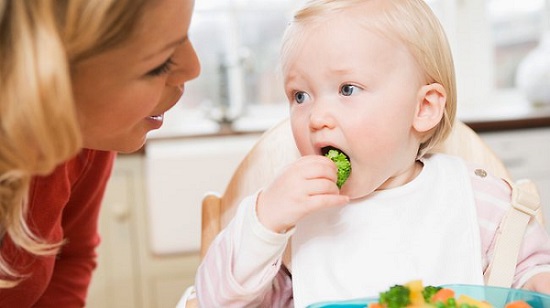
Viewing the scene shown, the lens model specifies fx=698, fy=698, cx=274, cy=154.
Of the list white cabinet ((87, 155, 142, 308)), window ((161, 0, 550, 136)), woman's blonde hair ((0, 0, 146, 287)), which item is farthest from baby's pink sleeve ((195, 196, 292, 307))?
window ((161, 0, 550, 136))

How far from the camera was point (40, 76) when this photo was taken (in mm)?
665

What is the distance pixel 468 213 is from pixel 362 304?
1.14 feet

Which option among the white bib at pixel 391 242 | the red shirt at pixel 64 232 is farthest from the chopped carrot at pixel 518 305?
the red shirt at pixel 64 232

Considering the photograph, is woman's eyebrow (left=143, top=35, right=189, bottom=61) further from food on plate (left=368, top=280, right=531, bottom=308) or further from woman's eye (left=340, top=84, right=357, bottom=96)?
food on plate (left=368, top=280, right=531, bottom=308)

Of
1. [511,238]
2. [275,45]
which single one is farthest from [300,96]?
[275,45]

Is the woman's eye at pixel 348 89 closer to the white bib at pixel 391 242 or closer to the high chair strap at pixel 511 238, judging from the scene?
the white bib at pixel 391 242

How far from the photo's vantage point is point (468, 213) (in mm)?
1096

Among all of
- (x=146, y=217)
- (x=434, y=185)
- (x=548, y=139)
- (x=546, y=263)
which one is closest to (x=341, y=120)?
(x=434, y=185)

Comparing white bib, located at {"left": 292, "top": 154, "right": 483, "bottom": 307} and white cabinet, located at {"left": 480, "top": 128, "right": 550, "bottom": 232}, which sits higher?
white cabinet, located at {"left": 480, "top": 128, "right": 550, "bottom": 232}

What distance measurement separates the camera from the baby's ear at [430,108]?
3.46 feet

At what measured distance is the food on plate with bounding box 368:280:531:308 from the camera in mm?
751

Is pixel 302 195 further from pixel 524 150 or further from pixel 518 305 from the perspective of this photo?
pixel 524 150

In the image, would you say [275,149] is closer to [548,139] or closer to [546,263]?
[546,263]

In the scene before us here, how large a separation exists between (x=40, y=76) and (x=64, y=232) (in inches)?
28.4
